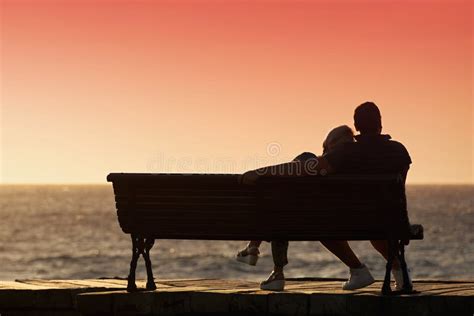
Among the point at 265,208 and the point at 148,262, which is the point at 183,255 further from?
the point at 265,208

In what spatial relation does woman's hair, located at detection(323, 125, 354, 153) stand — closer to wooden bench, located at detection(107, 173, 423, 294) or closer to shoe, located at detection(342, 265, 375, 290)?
wooden bench, located at detection(107, 173, 423, 294)

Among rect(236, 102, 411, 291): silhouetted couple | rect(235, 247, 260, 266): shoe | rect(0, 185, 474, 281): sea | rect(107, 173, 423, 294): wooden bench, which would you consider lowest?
rect(0, 185, 474, 281): sea

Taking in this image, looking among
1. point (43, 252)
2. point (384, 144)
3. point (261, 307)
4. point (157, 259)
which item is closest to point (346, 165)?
point (384, 144)

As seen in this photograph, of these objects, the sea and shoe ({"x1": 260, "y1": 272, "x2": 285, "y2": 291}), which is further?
the sea

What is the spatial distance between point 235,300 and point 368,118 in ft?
5.43

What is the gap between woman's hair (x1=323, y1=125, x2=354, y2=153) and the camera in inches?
476

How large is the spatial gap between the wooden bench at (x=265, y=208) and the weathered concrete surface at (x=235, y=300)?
395 mm

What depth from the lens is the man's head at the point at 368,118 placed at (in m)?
11.8

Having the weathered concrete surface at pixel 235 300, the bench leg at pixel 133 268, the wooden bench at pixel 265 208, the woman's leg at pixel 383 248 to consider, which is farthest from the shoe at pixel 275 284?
the bench leg at pixel 133 268

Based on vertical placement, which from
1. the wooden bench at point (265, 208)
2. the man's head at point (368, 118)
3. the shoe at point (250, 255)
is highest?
the man's head at point (368, 118)

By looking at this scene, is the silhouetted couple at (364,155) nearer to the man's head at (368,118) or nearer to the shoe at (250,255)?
the man's head at (368,118)

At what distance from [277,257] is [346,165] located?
0.94 metres

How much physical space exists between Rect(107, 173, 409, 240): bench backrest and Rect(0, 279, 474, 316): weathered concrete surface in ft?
1.48

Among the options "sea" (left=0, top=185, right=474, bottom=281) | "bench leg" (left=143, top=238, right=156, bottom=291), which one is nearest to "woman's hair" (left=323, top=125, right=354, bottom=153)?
"bench leg" (left=143, top=238, right=156, bottom=291)
